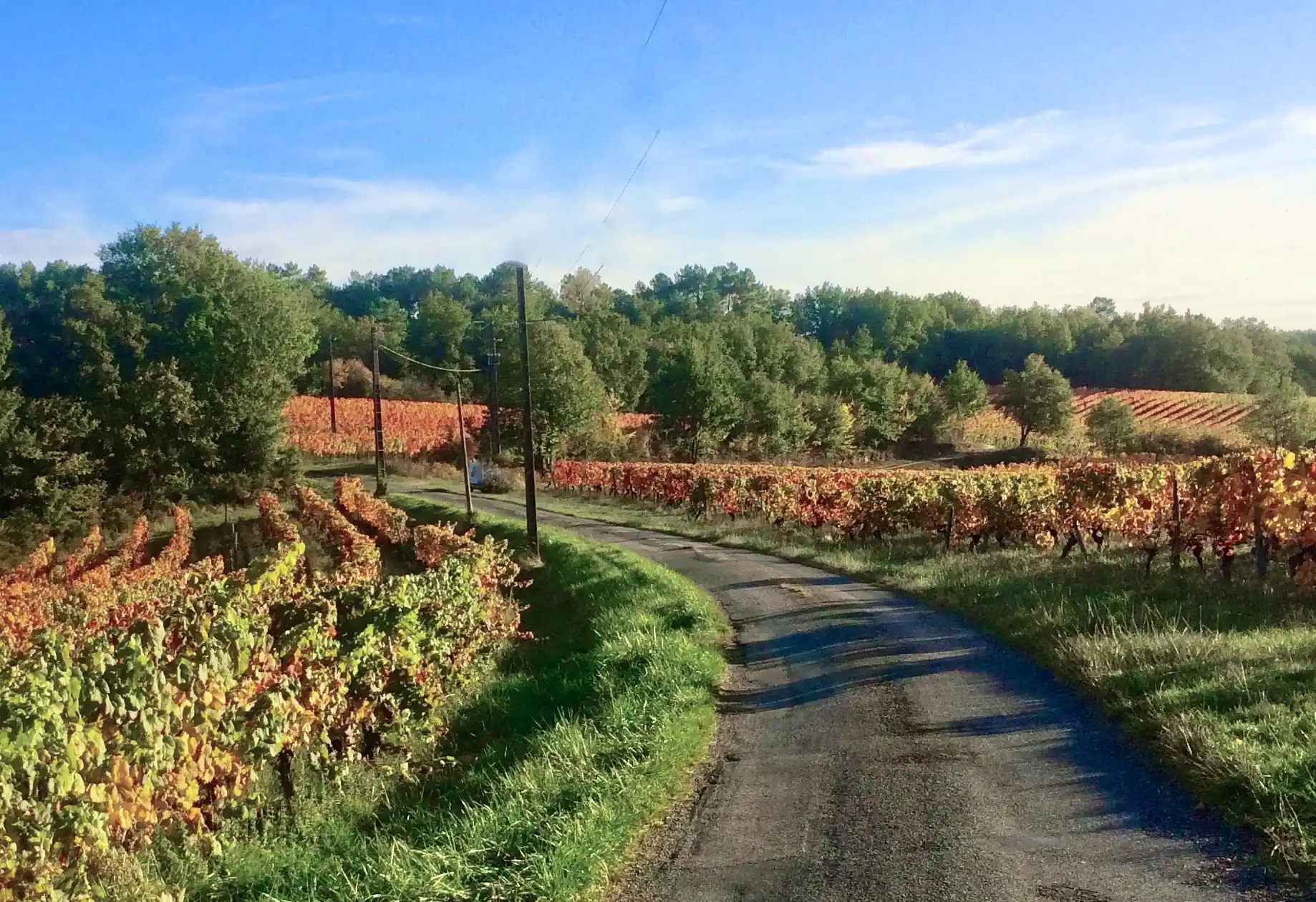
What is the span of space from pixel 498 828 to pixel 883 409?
7411 centimetres

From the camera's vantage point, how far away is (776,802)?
6.59 meters

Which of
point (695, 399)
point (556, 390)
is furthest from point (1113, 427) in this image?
point (556, 390)

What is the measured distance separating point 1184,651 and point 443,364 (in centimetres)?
8930

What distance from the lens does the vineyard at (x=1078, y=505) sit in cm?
1300

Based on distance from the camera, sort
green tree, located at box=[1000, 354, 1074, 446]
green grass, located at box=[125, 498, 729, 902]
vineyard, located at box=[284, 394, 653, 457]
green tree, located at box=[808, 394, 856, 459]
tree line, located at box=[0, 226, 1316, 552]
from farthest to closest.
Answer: green tree, located at box=[808, 394, 856, 459], green tree, located at box=[1000, 354, 1074, 446], vineyard, located at box=[284, 394, 653, 457], tree line, located at box=[0, 226, 1316, 552], green grass, located at box=[125, 498, 729, 902]

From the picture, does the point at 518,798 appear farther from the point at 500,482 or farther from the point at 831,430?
the point at 831,430

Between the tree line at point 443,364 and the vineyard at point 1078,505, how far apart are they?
30.7 ft

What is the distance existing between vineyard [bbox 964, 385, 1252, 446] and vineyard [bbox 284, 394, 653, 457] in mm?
30744

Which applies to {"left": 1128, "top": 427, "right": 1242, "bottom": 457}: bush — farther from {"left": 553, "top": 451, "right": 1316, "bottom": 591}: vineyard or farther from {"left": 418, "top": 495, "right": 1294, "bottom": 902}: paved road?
{"left": 418, "top": 495, "right": 1294, "bottom": 902}: paved road

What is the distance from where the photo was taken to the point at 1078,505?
18.1 meters

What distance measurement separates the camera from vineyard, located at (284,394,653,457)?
60281 mm

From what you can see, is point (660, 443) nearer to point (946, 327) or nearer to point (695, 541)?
point (695, 541)

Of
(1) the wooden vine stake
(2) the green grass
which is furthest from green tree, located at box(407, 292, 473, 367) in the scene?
(2) the green grass

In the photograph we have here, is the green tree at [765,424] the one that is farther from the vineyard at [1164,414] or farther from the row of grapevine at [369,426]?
the vineyard at [1164,414]
